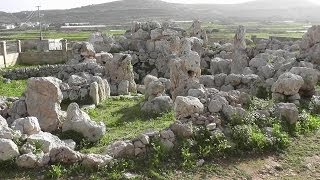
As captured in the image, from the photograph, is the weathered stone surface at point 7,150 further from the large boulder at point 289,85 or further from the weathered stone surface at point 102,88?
the large boulder at point 289,85

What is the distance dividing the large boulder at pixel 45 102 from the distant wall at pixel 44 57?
23295mm

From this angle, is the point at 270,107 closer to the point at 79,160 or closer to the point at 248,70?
the point at 79,160

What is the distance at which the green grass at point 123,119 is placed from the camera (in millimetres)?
15983

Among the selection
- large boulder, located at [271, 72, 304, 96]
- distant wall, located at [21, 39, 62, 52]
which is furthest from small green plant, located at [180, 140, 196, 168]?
distant wall, located at [21, 39, 62, 52]

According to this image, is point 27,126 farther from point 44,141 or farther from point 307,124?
point 307,124

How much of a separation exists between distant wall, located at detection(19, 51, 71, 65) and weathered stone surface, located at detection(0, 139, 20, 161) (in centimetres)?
2740

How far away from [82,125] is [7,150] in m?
3.12

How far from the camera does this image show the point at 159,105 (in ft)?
65.0

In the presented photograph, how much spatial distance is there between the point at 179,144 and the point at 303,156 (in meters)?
3.91

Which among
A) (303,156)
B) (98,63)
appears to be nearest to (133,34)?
(98,63)

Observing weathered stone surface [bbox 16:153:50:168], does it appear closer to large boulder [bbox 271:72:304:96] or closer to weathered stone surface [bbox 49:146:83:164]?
weathered stone surface [bbox 49:146:83:164]

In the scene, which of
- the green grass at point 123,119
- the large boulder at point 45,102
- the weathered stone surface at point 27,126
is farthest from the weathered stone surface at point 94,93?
the weathered stone surface at point 27,126

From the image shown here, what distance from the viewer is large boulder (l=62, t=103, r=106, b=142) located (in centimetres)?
1549

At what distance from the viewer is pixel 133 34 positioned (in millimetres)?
36875
